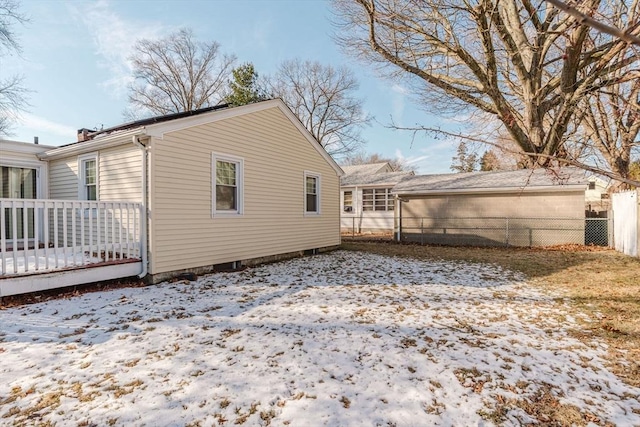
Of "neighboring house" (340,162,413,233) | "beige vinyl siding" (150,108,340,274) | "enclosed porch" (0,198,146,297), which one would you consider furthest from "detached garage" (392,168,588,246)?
"enclosed porch" (0,198,146,297)

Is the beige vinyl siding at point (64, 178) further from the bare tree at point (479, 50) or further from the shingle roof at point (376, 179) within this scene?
the shingle roof at point (376, 179)

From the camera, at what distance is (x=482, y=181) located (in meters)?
14.1

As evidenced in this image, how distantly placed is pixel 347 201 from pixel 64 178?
14.2m

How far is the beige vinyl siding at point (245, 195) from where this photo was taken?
6.47 metres

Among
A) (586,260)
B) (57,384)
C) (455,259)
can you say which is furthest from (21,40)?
(586,260)

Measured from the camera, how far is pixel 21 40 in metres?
13.9

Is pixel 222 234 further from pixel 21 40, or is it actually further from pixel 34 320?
pixel 21 40

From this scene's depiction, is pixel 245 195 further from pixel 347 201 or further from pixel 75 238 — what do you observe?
pixel 347 201

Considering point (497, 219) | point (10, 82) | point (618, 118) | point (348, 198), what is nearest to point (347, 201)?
point (348, 198)

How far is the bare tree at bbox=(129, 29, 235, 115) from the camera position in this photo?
83.6 ft

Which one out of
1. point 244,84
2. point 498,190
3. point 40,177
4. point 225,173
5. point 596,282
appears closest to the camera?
point 596,282

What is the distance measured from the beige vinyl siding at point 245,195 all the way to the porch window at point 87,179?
2.49m

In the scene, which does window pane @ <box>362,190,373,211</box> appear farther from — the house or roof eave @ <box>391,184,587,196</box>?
the house

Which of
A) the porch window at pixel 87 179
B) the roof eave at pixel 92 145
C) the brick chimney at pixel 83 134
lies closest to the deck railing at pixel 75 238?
the porch window at pixel 87 179
